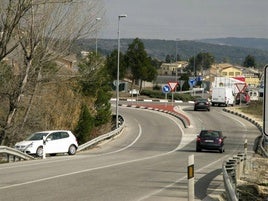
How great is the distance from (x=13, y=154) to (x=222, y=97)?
55.3 m

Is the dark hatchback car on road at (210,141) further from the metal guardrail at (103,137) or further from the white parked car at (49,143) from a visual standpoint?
the white parked car at (49,143)

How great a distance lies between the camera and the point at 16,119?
41281 millimetres

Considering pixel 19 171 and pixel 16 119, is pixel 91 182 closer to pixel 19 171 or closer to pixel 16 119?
pixel 19 171

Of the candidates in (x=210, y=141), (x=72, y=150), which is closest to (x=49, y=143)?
(x=72, y=150)

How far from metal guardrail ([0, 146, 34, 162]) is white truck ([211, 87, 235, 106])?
169 ft

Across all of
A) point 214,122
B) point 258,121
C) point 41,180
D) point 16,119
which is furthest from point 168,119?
point 41,180

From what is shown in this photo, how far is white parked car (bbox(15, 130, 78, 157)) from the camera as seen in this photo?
31.9 meters

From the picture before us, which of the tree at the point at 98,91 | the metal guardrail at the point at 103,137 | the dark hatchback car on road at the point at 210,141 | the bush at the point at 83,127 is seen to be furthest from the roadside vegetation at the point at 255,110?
the dark hatchback car on road at the point at 210,141

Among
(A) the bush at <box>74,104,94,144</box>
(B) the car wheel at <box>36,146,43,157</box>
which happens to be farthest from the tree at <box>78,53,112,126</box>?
(B) the car wheel at <box>36,146,43,157</box>

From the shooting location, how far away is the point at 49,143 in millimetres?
32812

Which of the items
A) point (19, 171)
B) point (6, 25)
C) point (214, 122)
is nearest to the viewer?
point (19, 171)

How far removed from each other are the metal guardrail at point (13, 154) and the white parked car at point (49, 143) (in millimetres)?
2107

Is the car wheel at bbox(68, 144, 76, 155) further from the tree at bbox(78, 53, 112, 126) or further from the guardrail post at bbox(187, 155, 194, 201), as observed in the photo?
the guardrail post at bbox(187, 155, 194, 201)

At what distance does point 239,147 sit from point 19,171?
2451 centimetres
